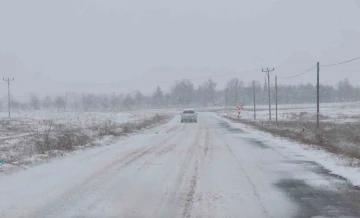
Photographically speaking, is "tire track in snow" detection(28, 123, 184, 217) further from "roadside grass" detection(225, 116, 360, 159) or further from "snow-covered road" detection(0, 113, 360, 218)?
"roadside grass" detection(225, 116, 360, 159)

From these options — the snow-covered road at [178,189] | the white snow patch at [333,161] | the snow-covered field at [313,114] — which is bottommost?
the snow-covered field at [313,114]

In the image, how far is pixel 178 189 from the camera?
9.52 m

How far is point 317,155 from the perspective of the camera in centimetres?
1644

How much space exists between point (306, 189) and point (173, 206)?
3.42 meters

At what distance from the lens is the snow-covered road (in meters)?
7.49

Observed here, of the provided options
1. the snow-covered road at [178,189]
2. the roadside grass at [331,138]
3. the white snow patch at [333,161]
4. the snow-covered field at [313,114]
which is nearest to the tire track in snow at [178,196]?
the snow-covered road at [178,189]

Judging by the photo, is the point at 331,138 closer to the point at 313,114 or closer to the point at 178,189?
the point at 178,189

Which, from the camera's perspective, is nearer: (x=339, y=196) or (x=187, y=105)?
(x=339, y=196)

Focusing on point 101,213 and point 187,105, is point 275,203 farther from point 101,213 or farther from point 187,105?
point 187,105

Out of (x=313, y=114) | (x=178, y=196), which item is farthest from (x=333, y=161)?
(x=313, y=114)

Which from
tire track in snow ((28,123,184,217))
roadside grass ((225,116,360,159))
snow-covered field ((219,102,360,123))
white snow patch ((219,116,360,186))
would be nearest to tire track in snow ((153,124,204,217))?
tire track in snow ((28,123,184,217))

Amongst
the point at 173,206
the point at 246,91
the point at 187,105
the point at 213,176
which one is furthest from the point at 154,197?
the point at 246,91

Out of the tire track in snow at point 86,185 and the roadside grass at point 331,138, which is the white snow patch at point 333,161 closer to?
the roadside grass at point 331,138

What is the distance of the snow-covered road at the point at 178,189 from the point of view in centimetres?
749
